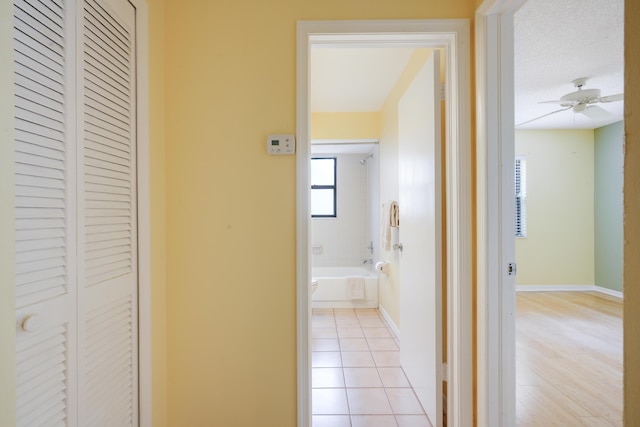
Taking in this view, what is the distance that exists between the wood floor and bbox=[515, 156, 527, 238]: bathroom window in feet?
3.84

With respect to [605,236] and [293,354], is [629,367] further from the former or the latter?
[605,236]

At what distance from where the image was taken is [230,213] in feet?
4.78

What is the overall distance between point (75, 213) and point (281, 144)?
0.83 m

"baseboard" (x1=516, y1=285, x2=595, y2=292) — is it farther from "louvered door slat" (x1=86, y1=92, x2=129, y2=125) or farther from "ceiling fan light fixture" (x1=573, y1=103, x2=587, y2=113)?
"louvered door slat" (x1=86, y1=92, x2=129, y2=125)

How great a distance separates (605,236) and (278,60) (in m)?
5.58

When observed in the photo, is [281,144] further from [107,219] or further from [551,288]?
[551,288]

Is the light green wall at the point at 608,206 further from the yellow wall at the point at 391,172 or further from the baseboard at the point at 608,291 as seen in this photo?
the yellow wall at the point at 391,172

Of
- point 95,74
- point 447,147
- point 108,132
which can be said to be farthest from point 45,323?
point 447,147

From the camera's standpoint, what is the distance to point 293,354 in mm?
1451

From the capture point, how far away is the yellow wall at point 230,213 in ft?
4.74

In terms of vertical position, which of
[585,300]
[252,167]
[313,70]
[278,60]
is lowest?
[585,300]

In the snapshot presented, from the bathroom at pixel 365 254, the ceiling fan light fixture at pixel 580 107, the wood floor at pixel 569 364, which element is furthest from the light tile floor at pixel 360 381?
the ceiling fan light fixture at pixel 580 107

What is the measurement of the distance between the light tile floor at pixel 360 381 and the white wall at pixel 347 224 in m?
1.74

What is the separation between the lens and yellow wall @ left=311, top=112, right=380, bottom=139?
3.95 meters
